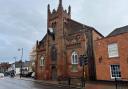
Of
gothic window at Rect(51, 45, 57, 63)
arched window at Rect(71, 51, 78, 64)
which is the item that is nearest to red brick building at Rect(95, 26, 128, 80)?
arched window at Rect(71, 51, 78, 64)

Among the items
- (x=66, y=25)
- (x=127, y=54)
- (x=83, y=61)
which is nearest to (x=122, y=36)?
(x=127, y=54)

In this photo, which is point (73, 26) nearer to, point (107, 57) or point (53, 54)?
point (53, 54)

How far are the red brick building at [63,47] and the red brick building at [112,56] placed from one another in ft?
12.0

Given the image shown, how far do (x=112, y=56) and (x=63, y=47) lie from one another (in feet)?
39.8

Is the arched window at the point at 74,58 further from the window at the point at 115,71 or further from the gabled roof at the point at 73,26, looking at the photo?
the window at the point at 115,71

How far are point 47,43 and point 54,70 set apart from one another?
622cm

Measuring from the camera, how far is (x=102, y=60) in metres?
32.7

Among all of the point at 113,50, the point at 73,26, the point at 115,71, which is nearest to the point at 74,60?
the point at 73,26

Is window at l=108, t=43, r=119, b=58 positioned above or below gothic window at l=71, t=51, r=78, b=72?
above

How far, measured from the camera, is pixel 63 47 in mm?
40812

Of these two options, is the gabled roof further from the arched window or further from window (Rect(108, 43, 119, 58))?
window (Rect(108, 43, 119, 58))

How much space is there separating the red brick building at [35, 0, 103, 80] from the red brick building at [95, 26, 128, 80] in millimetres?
3670

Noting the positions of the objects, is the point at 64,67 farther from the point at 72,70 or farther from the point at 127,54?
the point at 127,54

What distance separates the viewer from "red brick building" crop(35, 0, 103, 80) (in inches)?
1475
